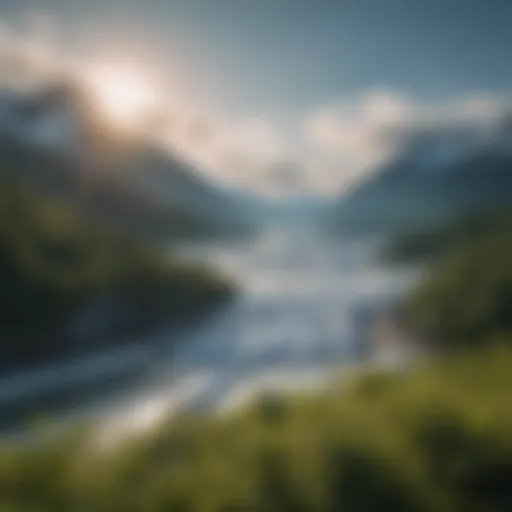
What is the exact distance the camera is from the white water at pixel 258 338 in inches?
56.4

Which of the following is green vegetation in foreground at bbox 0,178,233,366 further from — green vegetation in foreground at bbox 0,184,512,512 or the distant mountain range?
green vegetation in foreground at bbox 0,184,512,512

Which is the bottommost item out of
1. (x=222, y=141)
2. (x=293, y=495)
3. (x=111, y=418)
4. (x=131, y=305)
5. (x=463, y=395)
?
(x=293, y=495)

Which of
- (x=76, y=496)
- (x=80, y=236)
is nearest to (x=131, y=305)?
(x=80, y=236)

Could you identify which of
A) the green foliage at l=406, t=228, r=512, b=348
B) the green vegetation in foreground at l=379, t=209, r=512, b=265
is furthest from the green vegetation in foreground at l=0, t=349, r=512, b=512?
the green vegetation in foreground at l=379, t=209, r=512, b=265

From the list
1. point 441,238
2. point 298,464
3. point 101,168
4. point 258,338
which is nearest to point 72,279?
point 101,168

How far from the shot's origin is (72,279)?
58.6 inches

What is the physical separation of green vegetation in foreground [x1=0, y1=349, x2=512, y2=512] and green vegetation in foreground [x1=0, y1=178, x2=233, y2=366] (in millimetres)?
237

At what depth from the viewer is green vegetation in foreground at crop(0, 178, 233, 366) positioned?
4.75ft

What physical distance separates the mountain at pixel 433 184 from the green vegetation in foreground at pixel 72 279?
0.37 meters

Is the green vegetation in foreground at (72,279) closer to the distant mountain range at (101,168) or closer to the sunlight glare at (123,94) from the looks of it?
the distant mountain range at (101,168)

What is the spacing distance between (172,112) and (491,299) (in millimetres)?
834

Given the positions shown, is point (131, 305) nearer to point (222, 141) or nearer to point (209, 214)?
point (209, 214)

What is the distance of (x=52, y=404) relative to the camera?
1412 millimetres

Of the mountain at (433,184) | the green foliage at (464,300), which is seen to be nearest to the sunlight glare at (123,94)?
the mountain at (433,184)
